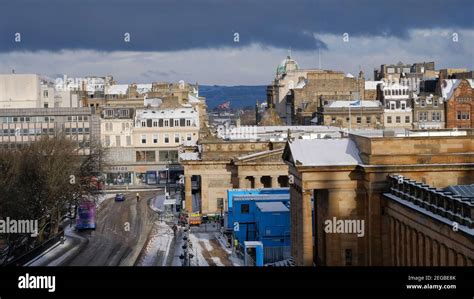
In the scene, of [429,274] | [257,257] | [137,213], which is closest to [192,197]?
[137,213]

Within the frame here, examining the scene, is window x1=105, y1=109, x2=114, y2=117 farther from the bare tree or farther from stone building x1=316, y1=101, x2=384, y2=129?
the bare tree

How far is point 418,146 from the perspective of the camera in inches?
1635

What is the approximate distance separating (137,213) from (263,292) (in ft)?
213

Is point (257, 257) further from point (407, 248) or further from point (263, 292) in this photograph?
point (263, 292)

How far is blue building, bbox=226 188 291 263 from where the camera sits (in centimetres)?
5719

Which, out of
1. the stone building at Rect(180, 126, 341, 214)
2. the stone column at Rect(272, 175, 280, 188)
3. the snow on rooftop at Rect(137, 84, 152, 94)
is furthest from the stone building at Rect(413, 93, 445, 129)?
the snow on rooftop at Rect(137, 84, 152, 94)

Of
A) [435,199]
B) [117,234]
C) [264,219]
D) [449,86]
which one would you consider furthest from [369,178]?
[449,86]

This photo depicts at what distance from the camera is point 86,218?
236 ft

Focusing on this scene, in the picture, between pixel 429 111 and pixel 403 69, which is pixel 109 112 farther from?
pixel 403 69

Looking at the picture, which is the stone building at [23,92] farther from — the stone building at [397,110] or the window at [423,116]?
the window at [423,116]

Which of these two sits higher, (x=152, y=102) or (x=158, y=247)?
(x=152, y=102)

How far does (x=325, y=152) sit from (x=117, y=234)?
29.4 metres

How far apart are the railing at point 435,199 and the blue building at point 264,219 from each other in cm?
1744

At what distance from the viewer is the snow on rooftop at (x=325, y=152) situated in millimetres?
42344
